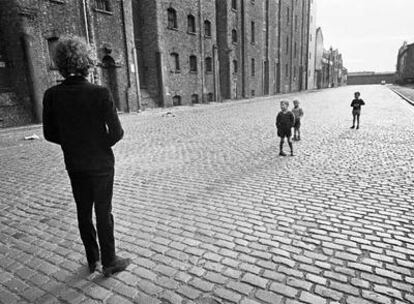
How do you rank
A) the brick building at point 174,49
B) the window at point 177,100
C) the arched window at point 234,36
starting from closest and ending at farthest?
the brick building at point 174,49
the window at point 177,100
the arched window at point 234,36

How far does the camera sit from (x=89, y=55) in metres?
2.52

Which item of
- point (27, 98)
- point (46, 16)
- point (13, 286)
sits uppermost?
point (46, 16)

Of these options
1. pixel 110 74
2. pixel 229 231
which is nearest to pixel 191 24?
pixel 110 74

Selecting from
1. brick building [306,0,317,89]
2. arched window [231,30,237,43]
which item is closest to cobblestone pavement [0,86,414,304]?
arched window [231,30,237,43]

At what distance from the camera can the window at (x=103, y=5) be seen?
57.8 feet

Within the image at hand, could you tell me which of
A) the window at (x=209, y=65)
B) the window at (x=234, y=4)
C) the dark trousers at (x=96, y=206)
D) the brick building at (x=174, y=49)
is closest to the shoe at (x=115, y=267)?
the dark trousers at (x=96, y=206)

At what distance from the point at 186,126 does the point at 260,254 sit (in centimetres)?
1010

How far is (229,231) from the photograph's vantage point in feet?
11.9

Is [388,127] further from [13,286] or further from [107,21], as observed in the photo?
[107,21]

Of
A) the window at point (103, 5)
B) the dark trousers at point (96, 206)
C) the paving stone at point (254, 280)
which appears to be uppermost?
the window at point (103, 5)

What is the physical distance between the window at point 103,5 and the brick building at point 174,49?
384 centimetres

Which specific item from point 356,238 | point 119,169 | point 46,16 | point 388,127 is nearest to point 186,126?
point 119,169

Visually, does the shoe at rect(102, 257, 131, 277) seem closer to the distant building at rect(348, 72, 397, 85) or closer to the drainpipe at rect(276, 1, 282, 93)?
the drainpipe at rect(276, 1, 282, 93)

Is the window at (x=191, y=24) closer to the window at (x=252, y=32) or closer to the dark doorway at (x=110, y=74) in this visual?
the dark doorway at (x=110, y=74)
